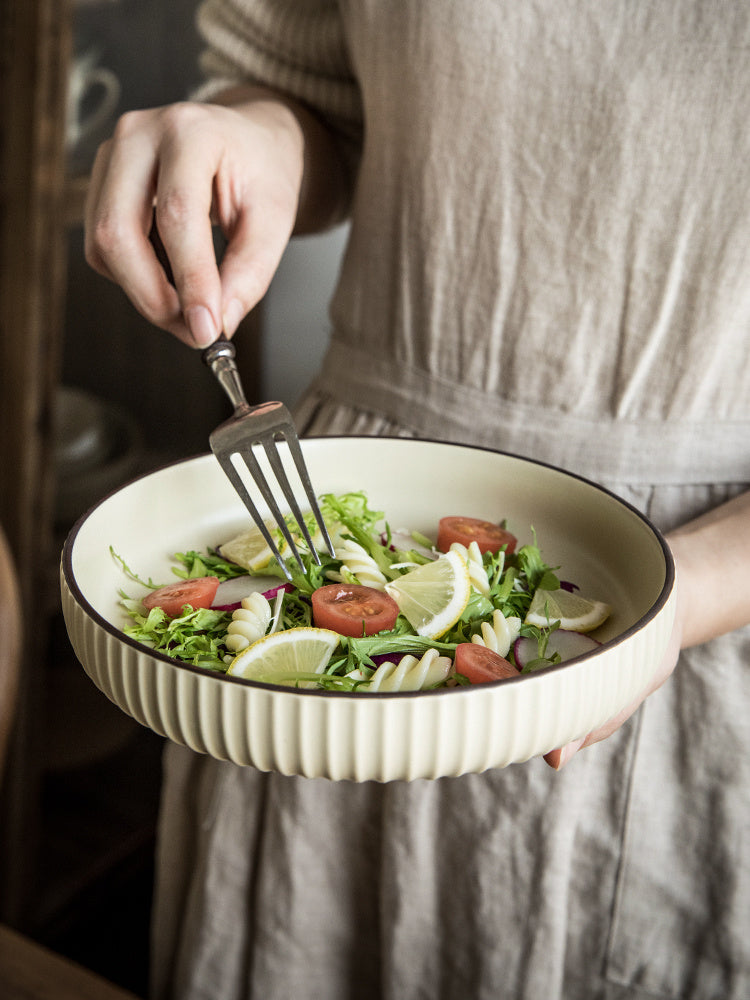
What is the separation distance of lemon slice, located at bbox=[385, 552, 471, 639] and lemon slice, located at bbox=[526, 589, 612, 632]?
0.05 m

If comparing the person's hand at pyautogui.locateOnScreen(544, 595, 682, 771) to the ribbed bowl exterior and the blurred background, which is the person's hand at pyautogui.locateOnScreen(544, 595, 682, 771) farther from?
the blurred background

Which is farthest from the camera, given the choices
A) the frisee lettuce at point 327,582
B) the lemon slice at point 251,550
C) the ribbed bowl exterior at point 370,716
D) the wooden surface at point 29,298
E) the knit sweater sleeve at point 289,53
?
the wooden surface at point 29,298

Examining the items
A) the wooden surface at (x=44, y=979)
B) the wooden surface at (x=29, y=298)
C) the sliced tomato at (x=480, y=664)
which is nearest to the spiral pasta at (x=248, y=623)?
the sliced tomato at (x=480, y=664)

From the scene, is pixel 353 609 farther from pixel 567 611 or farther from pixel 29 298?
pixel 29 298

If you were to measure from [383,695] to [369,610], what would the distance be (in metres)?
0.16

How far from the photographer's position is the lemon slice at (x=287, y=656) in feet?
1.76

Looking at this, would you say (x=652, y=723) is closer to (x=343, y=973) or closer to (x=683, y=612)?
(x=683, y=612)

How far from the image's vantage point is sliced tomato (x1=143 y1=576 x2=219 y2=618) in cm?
61

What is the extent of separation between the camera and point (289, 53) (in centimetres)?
100

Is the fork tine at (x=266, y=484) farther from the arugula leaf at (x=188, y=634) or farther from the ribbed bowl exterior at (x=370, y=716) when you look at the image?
the ribbed bowl exterior at (x=370, y=716)

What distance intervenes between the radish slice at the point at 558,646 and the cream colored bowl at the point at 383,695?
0.03 m

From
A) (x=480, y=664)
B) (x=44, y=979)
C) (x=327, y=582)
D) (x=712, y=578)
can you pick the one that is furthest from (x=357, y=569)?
(x=44, y=979)

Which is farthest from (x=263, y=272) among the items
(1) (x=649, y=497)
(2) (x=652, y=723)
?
(2) (x=652, y=723)

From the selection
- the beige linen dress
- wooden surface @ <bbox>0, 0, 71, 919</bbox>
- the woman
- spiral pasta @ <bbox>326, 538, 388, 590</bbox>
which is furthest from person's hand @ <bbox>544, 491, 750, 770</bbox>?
wooden surface @ <bbox>0, 0, 71, 919</bbox>
